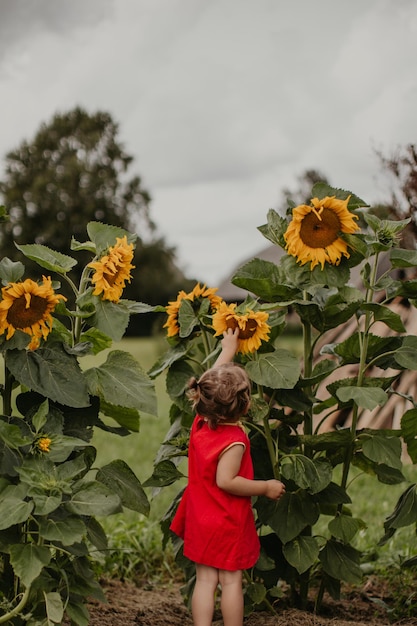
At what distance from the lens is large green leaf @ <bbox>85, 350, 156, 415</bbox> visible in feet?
7.06

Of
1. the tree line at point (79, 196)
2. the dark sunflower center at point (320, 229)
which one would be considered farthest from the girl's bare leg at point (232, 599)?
the tree line at point (79, 196)

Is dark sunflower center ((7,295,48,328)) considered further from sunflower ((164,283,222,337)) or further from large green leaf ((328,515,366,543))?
large green leaf ((328,515,366,543))

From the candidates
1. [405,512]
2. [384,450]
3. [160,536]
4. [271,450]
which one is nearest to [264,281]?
[271,450]

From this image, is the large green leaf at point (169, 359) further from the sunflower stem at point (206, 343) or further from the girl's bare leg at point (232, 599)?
the girl's bare leg at point (232, 599)

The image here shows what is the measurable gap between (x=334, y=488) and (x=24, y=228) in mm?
24241

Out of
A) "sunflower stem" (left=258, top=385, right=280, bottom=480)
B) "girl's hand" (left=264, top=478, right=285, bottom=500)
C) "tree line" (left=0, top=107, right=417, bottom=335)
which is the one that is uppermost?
"tree line" (left=0, top=107, right=417, bottom=335)

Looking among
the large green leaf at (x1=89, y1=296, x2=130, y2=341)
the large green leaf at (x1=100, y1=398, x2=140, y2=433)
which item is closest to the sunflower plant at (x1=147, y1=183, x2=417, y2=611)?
the large green leaf at (x1=100, y1=398, x2=140, y2=433)

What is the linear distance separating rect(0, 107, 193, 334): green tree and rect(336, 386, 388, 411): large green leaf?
22.2 m

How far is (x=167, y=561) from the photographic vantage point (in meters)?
3.52

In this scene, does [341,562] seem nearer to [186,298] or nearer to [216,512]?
Result: [216,512]

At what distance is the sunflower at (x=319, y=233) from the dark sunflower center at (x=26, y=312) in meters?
0.70

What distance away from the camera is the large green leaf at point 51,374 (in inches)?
82.0

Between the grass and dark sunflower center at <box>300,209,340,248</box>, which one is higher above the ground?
dark sunflower center at <box>300,209,340,248</box>

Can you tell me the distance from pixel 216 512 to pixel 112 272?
752 millimetres
